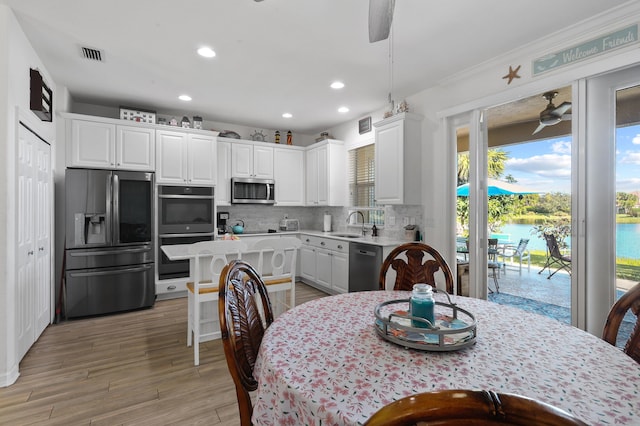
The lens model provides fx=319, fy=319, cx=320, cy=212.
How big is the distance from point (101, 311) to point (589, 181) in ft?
16.7

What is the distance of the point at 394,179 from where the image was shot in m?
4.01

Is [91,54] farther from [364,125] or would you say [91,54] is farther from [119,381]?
[364,125]

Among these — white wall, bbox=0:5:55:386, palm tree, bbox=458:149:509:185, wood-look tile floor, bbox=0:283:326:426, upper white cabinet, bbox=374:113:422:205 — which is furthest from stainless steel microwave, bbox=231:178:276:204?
palm tree, bbox=458:149:509:185

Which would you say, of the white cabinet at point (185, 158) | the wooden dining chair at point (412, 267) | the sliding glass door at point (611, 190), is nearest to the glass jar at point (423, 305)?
the wooden dining chair at point (412, 267)

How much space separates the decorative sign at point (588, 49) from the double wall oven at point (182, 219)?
4.19m

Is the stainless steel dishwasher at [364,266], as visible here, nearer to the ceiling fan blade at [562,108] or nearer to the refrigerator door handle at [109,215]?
the ceiling fan blade at [562,108]

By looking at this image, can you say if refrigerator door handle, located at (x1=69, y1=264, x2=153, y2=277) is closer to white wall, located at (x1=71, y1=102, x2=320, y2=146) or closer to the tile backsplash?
the tile backsplash

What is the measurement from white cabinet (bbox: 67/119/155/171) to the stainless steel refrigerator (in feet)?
1.03

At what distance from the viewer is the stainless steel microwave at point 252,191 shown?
17.0 feet

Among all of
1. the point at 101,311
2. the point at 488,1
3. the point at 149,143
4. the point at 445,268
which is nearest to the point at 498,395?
the point at 445,268

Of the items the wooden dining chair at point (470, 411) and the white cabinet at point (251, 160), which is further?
the white cabinet at point (251, 160)

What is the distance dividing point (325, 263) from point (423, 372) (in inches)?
153

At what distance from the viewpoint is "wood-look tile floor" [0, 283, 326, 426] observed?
1975 mm

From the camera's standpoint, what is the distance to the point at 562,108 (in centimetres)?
275
